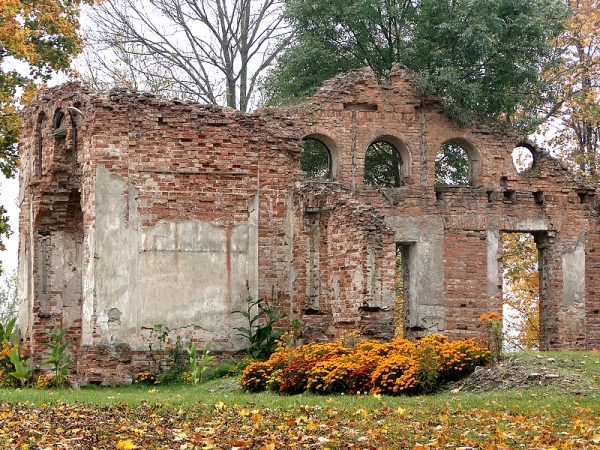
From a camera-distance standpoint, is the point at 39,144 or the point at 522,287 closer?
the point at 39,144

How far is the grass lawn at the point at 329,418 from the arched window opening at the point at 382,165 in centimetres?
1495

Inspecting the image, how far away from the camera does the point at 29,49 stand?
25.8 m

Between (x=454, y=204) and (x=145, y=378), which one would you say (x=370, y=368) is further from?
(x=454, y=204)

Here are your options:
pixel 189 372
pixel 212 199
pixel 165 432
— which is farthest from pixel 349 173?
pixel 165 432

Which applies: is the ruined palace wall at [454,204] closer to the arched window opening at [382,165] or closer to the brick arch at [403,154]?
the brick arch at [403,154]

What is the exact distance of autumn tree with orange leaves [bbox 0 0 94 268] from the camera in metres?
25.4

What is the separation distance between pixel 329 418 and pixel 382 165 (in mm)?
20045

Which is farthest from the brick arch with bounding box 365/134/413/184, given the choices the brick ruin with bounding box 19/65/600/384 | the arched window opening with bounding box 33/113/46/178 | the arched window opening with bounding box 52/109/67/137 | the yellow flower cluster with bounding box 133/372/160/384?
the yellow flower cluster with bounding box 133/372/160/384

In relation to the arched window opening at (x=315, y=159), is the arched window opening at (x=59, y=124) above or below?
below

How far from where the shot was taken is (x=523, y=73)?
27.8 meters

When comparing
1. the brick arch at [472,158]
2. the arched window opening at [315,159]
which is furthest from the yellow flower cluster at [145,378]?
the brick arch at [472,158]

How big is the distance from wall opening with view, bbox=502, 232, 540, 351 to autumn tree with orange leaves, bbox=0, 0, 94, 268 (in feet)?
44.0

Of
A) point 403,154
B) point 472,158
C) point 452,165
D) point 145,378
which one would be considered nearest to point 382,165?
point 452,165

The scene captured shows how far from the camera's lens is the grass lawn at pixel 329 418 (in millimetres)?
9633
